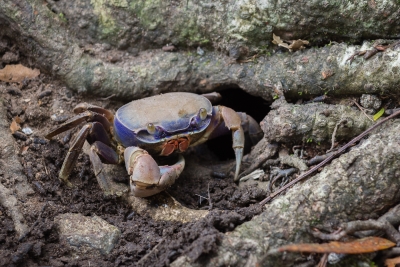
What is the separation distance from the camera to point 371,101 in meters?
3.67

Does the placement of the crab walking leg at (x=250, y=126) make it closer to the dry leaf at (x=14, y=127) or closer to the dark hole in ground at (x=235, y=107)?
the dark hole in ground at (x=235, y=107)

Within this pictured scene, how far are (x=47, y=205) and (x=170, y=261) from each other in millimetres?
1110

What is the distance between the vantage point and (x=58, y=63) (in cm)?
440

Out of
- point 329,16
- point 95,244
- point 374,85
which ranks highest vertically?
point 329,16

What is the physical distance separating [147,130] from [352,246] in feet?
6.14

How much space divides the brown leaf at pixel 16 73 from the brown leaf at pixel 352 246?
3036 millimetres

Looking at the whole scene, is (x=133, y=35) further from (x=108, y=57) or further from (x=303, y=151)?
(x=303, y=151)

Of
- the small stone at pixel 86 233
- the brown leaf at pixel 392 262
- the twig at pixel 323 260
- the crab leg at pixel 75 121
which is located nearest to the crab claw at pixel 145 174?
the small stone at pixel 86 233

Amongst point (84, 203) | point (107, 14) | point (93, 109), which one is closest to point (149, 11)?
point (107, 14)

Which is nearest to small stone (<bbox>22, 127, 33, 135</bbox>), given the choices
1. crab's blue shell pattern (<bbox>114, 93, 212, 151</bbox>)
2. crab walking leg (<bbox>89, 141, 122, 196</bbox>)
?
crab walking leg (<bbox>89, 141, 122, 196</bbox>)

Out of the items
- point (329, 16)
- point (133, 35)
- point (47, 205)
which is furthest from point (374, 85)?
point (47, 205)

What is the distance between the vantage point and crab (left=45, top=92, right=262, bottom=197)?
3.85 metres

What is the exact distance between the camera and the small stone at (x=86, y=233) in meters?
3.23

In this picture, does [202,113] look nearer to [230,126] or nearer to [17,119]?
[230,126]
